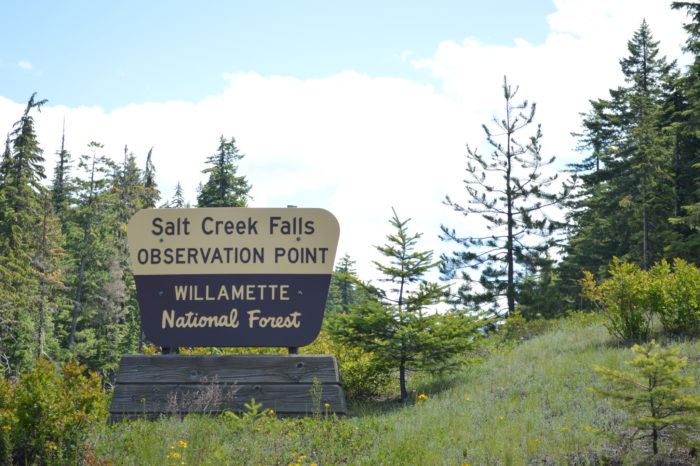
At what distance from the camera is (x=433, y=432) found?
602 cm

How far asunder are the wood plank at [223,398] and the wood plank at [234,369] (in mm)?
85

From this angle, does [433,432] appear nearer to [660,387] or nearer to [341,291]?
[660,387]

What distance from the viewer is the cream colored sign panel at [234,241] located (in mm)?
7996

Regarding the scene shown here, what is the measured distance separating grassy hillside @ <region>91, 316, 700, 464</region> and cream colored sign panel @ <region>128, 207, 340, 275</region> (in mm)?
2239

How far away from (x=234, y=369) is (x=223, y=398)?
0.42 meters

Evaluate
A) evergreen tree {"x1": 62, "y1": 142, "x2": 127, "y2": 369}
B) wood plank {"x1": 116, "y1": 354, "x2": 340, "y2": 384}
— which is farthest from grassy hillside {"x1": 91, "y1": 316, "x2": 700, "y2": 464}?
evergreen tree {"x1": 62, "y1": 142, "x2": 127, "y2": 369}

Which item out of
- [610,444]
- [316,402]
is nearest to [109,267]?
[316,402]

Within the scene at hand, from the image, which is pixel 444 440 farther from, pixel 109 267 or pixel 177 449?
pixel 109 267

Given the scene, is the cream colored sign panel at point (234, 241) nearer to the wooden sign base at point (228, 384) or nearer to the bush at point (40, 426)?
the wooden sign base at point (228, 384)

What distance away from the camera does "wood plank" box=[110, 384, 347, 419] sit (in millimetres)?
7348

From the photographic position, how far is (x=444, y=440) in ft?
18.6

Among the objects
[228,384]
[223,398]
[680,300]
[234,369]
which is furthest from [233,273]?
[680,300]

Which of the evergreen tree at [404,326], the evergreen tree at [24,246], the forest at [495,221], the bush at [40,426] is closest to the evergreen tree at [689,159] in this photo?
the forest at [495,221]

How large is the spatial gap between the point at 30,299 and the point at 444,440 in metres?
29.8
